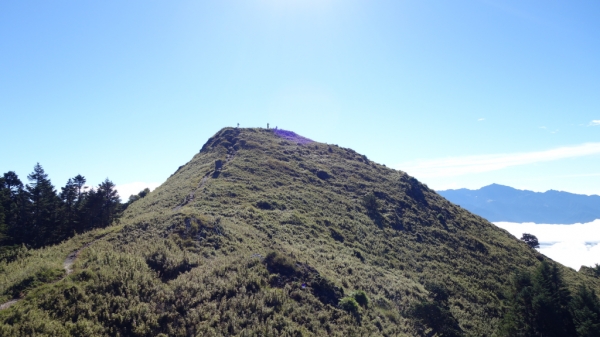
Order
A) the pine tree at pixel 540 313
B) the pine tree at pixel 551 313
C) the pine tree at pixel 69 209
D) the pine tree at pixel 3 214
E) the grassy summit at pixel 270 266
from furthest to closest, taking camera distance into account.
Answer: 1. the pine tree at pixel 69 209
2. the pine tree at pixel 3 214
3. the pine tree at pixel 551 313
4. the pine tree at pixel 540 313
5. the grassy summit at pixel 270 266

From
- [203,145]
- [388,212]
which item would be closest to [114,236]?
[388,212]

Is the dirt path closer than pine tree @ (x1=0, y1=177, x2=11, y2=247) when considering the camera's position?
Yes

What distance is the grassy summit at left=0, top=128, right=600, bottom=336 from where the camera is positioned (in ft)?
50.4

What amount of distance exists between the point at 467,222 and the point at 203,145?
7688cm

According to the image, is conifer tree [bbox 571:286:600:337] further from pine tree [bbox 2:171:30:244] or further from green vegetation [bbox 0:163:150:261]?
pine tree [bbox 2:171:30:244]

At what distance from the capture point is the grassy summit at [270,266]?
1536cm

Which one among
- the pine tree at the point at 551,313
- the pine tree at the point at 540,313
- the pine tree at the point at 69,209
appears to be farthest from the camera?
the pine tree at the point at 69,209

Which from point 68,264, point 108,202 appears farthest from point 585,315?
point 108,202

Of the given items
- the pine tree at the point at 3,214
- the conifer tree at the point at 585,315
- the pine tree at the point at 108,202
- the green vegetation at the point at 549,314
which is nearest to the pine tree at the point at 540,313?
the green vegetation at the point at 549,314

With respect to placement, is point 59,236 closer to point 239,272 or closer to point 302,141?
point 239,272

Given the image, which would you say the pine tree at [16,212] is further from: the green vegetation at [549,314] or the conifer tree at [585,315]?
the conifer tree at [585,315]

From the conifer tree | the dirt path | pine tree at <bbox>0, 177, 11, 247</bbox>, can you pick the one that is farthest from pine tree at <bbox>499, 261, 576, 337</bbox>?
pine tree at <bbox>0, 177, 11, 247</bbox>

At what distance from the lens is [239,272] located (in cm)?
2050

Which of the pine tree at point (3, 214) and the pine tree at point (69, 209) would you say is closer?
the pine tree at point (3, 214)
